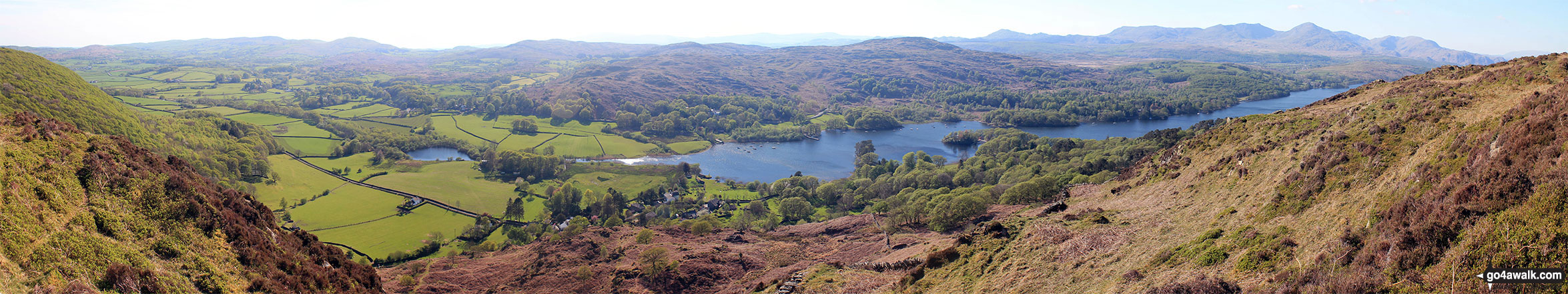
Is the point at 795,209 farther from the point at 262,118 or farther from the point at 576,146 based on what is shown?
the point at 262,118

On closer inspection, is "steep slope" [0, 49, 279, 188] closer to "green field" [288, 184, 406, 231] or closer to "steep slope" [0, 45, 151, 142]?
"steep slope" [0, 45, 151, 142]

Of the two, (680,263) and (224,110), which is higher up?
(680,263)

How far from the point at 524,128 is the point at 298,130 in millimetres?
38682

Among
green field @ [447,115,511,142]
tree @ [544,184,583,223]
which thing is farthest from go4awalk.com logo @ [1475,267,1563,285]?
green field @ [447,115,511,142]

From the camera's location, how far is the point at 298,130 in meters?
117

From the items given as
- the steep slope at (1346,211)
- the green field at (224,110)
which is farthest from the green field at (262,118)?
the steep slope at (1346,211)

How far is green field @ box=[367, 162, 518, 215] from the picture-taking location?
72.4 metres

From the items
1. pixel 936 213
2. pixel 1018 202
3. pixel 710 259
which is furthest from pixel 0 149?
pixel 1018 202

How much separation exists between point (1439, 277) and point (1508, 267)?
91 cm

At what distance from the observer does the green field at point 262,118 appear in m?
121

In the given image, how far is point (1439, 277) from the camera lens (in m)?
12.1

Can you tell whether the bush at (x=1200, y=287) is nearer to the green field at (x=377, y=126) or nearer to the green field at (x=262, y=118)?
the green field at (x=377, y=126)

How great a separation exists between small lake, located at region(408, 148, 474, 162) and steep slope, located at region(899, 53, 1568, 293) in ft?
343

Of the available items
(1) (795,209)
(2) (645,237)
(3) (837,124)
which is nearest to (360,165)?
(1) (795,209)
